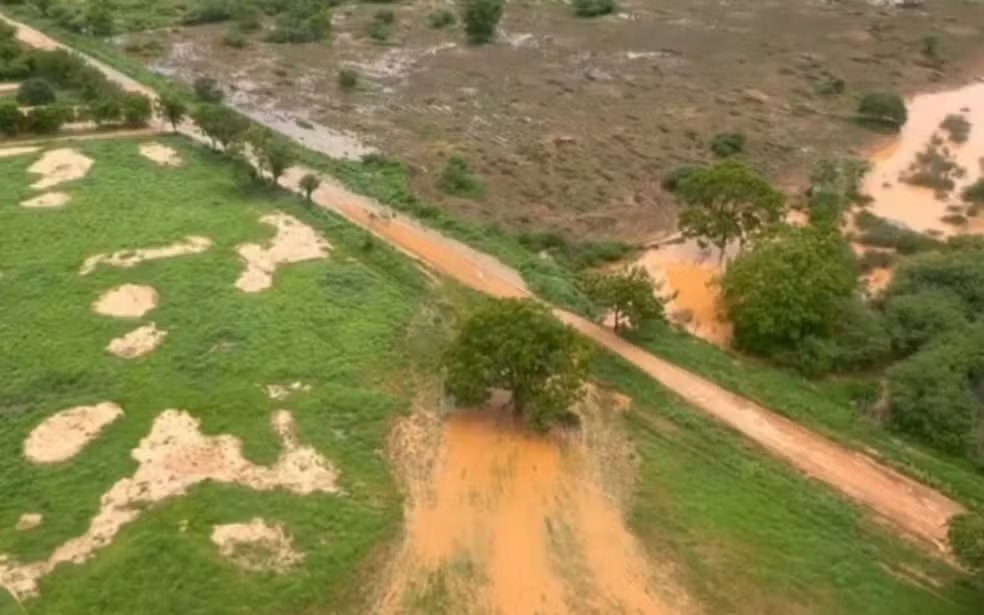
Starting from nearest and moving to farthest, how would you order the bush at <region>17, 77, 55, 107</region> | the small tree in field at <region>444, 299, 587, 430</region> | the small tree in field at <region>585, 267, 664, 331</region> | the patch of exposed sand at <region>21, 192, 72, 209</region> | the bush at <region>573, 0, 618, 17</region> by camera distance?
the small tree in field at <region>444, 299, 587, 430</region> < the small tree in field at <region>585, 267, 664, 331</region> < the patch of exposed sand at <region>21, 192, 72, 209</region> < the bush at <region>17, 77, 55, 107</region> < the bush at <region>573, 0, 618, 17</region>

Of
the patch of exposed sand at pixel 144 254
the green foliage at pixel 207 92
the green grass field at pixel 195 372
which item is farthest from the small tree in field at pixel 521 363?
the green foliage at pixel 207 92

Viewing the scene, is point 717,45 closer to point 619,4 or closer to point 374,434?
point 619,4

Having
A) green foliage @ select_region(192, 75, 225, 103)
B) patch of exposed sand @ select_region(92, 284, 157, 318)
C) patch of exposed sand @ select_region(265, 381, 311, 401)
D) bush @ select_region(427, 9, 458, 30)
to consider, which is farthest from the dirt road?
bush @ select_region(427, 9, 458, 30)

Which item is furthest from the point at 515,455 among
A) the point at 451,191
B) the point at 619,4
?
the point at 619,4

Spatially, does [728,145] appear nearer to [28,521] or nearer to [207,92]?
[207,92]

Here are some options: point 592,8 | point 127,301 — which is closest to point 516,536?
point 127,301

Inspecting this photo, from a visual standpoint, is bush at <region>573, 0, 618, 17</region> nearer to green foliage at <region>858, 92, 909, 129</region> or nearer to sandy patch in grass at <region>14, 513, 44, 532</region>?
green foliage at <region>858, 92, 909, 129</region>

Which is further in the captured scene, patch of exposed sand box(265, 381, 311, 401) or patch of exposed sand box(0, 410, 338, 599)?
patch of exposed sand box(265, 381, 311, 401)

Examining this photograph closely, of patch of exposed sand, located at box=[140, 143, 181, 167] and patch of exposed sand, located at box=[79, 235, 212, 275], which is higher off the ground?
patch of exposed sand, located at box=[140, 143, 181, 167]
